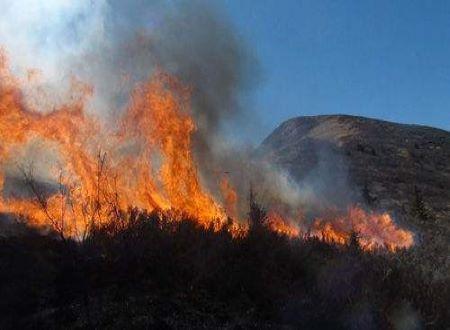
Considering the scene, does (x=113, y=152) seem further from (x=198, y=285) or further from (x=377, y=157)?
(x=377, y=157)

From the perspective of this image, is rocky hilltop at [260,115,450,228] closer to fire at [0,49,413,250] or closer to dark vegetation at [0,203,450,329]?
fire at [0,49,413,250]

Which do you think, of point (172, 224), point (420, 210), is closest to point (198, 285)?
point (172, 224)

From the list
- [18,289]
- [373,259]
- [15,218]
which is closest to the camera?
[18,289]

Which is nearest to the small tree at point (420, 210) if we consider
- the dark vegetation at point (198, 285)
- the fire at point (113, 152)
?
the fire at point (113, 152)

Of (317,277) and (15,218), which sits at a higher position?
(15,218)

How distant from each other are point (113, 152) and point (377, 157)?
31499mm

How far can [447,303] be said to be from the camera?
12344mm

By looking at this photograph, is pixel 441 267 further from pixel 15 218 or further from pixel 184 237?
pixel 15 218

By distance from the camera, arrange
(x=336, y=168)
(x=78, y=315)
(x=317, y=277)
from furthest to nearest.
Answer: (x=336, y=168) → (x=317, y=277) → (x=78, y=315)

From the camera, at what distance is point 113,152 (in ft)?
71.4

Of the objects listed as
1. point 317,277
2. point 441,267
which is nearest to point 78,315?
point 317,277

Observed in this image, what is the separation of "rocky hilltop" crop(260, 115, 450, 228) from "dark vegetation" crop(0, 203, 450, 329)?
2308cm

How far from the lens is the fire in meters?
19.3

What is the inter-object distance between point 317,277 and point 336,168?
1282 inches
